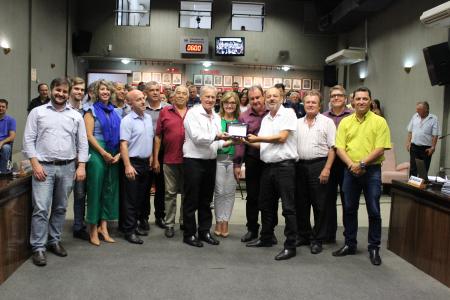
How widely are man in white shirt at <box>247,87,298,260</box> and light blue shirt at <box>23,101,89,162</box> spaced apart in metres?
1.49

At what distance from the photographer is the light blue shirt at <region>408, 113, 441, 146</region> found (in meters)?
7.39

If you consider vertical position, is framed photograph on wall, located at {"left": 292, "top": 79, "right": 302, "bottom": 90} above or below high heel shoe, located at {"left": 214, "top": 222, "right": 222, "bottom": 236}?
above

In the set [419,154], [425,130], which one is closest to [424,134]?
[425,130]

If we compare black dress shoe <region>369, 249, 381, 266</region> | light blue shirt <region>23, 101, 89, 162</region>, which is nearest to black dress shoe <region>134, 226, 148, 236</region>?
light blue shirt <region>23, 101, 89, 162</region>

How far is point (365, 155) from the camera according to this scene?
387 centimetres

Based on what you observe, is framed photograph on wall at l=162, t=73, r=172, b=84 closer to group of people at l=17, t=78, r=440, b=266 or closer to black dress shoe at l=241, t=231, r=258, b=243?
group of people at l=17, t=78, r=440, b=266

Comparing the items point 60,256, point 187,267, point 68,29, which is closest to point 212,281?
point 187,267

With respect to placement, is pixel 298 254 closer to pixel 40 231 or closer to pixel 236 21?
pixel 40 231

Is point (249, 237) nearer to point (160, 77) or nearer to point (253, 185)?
point (253, 185)

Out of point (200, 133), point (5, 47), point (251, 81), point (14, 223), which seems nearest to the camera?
point (14, 223)

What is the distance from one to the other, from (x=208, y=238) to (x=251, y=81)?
968 centimetres

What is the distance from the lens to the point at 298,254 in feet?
13.5

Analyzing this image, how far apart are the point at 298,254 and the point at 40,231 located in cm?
216

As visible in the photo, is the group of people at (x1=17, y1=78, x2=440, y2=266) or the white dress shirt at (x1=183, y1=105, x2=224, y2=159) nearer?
the group of people at (x1=17, y1=78, x2=440, y2=266)
